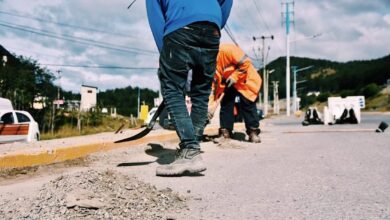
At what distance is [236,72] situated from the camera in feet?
21.9

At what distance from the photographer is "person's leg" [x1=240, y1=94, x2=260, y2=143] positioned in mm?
6786

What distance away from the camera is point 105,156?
4688 millimetres

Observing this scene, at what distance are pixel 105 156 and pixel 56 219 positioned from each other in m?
2.76

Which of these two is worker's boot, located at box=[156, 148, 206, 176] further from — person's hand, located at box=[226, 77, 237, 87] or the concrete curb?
person's hand, located at box=[226, 77, 237, 87]

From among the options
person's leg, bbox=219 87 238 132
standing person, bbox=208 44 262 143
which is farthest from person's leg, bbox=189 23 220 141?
person's leg, bbox=219 87 238 132

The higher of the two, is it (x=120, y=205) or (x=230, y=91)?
(x=230, y=91)

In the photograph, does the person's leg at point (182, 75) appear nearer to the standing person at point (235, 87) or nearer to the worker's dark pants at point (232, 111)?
the standing person at point (235, 87)

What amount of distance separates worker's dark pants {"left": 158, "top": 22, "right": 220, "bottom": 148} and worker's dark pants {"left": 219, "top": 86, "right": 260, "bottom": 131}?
3196 mm

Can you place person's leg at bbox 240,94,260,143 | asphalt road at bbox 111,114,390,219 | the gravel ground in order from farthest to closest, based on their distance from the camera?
person's leg at bbox 240,94,260,143
asphalt road at bbox 111,114,390,219
the gravel ground

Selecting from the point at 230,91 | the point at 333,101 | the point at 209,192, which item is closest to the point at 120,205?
the point at 209,192

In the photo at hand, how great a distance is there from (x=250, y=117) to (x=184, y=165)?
12.5 ft

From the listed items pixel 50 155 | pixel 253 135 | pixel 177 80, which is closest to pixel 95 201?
pixel 177 80

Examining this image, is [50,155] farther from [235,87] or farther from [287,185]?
[235,87]

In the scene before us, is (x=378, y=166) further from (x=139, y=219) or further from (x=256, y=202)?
→ (x=139, y=219)
